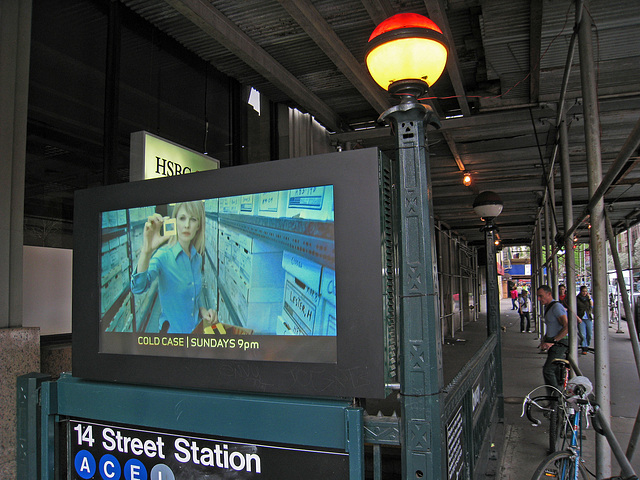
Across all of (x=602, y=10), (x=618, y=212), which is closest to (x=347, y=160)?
(x=602, y=10)

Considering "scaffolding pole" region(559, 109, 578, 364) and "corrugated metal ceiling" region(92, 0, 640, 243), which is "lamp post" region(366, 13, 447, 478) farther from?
"scaffolding pole" region(559, 109, 578, 364)

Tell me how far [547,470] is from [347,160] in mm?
3571

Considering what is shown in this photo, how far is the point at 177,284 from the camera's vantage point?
2.71 m

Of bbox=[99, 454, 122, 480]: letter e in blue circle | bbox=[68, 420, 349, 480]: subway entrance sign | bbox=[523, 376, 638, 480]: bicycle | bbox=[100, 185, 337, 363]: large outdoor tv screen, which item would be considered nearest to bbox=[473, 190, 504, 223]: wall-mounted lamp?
bbox=[523, 376, 638, 480]: bicycle

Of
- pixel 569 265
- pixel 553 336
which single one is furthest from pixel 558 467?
pixel 553 336

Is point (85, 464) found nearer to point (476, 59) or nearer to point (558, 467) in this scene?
point (558, 467)

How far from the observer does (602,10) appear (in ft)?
18.6

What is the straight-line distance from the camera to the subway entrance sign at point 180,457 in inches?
90.7

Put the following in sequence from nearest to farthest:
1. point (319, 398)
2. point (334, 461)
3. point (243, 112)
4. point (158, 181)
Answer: point (334, 461) < point (319, 398) < point (158, 181) < point (243, 112)

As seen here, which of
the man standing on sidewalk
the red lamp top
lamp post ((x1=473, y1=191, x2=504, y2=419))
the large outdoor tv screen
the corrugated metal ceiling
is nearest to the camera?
the large outdoor tv screen

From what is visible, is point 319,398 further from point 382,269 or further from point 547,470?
point 547,470

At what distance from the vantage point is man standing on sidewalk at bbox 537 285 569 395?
7.40 metres

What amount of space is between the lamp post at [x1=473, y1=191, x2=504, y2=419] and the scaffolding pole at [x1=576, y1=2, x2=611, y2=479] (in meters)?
2.40

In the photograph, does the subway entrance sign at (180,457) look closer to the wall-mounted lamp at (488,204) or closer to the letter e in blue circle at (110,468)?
the letter e in blue circle at (110,468)
